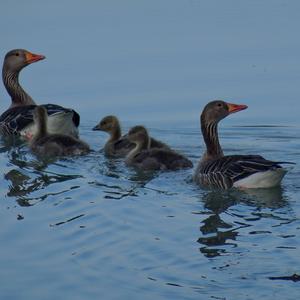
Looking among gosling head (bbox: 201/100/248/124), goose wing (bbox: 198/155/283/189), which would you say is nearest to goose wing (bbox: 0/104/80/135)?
gosling head (bbox: 201/100/248/124)

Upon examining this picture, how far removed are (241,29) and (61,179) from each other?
8181 mm

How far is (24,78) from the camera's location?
820 inches

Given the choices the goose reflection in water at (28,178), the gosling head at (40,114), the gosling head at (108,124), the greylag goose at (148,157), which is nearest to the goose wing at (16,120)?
the gosling head at (40,114)

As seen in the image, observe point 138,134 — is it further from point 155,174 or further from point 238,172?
point 238,172

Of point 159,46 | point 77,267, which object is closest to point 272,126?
point 159,46

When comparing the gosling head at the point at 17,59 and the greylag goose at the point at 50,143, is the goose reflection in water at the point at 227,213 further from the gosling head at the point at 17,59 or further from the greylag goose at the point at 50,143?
the gosling head at the point at 17,59

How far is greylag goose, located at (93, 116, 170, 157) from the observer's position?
16453 millimetres

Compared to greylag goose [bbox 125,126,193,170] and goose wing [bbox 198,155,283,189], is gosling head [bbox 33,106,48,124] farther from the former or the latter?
goose wing [bbox 198,155,283,189]

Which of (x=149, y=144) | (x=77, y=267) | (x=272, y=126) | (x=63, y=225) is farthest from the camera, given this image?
(x=272, y=126)

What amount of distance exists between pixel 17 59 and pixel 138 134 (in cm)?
410

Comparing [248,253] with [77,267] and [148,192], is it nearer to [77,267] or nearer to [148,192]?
[77,267]

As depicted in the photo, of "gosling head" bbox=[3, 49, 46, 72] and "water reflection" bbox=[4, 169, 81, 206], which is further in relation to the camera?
"gosling head" bbox=[3, 49, 46, 72]

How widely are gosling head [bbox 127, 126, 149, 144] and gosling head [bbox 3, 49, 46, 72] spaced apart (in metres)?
3.73

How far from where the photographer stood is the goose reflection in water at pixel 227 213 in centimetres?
1172
